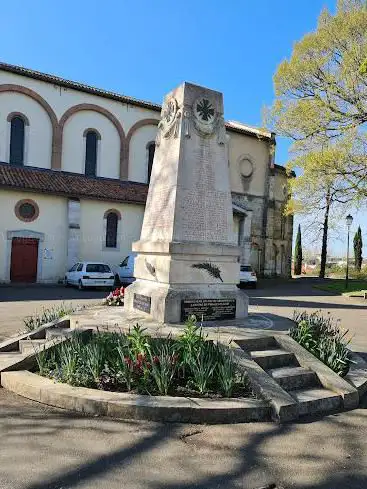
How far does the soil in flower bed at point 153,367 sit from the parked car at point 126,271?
1796 centimetres

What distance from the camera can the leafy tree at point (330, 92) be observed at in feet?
66.8

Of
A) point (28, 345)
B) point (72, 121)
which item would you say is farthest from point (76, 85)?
point (28, 345)

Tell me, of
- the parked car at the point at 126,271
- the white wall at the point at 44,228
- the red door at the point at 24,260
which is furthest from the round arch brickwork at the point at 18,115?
the parked car at the point at 126,271

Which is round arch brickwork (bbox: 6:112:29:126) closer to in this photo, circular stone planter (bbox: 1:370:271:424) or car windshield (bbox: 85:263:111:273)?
car windshield (bbox: 85:263:111:273)

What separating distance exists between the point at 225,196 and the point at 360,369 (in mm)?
3652

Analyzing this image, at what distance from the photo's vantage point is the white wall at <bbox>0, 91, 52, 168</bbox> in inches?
957

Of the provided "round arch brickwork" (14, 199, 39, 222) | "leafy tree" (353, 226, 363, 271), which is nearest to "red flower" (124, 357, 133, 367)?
"round arch brickwork" (14, 199, 39, 222)

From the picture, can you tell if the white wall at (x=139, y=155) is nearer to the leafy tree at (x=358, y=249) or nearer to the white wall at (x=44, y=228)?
the white wall at (x=44, y=228)

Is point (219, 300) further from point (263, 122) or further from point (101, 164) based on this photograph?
point (101, 164)

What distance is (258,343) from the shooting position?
622cm

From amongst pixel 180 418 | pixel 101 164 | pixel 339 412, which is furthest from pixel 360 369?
pixel 101 164

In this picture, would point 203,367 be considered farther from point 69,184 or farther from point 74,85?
point 74,85

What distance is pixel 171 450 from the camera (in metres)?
3.78

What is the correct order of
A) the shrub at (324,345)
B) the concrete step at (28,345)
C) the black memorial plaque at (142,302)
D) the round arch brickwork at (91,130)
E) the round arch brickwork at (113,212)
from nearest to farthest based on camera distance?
the shrub at (324,345) → the concrete step at (28,345) → the black memorial plaque at (142,302) → the round arch brickwork at (113,212) → the round arch brickwork at (91,130)
